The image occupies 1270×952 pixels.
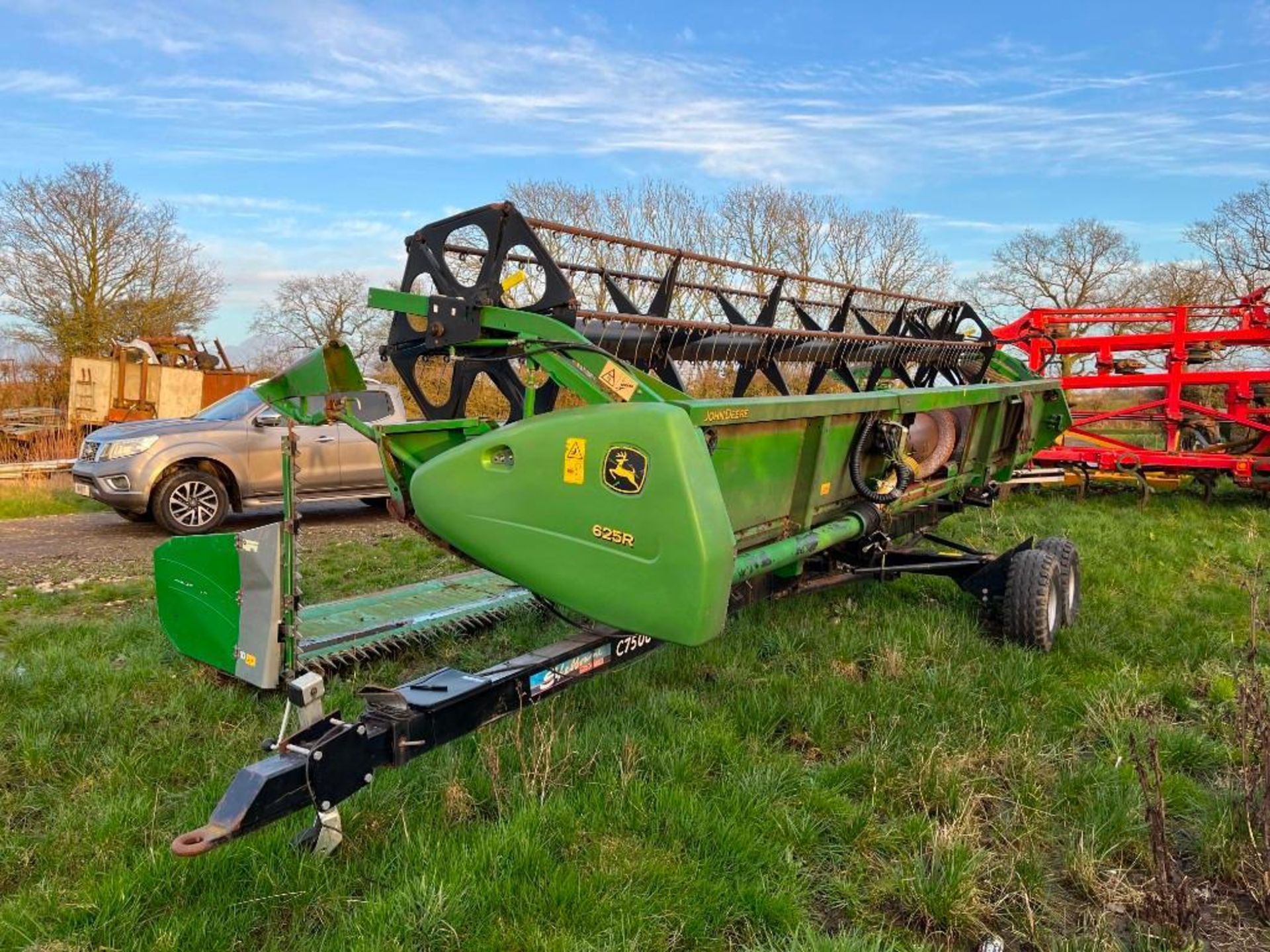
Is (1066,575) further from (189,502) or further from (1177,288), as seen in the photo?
(1177,288)

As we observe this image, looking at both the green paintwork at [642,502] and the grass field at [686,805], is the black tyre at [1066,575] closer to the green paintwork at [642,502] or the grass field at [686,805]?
the grass field at [686,805]

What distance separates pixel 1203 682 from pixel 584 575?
11.0 feet

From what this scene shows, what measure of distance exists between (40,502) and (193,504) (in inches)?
152

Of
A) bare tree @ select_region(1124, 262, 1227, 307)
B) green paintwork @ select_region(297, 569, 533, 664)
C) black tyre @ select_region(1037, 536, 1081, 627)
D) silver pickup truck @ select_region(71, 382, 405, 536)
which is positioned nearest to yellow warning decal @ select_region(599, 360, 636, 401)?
green paintwork @ select_region(297, 569, 533, 664)

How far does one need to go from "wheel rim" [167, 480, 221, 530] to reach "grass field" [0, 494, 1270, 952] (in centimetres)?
395

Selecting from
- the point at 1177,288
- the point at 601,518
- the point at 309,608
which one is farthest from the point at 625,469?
the point at 1177,288

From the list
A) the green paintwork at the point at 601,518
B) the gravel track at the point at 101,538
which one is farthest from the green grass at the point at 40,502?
the green paintwork at the point at 601,518

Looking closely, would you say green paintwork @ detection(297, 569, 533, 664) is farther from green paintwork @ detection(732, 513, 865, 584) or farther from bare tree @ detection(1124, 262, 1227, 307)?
bare tree @ detection(1124, 262, 1227, 307)

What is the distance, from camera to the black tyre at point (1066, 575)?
4898 millimetres

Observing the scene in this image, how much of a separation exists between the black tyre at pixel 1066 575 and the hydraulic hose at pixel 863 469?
1.21 m

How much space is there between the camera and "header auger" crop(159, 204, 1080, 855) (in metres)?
2.50

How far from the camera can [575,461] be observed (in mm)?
2691

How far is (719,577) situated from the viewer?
2.51 meters

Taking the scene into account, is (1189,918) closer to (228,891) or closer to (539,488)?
(539,488)
